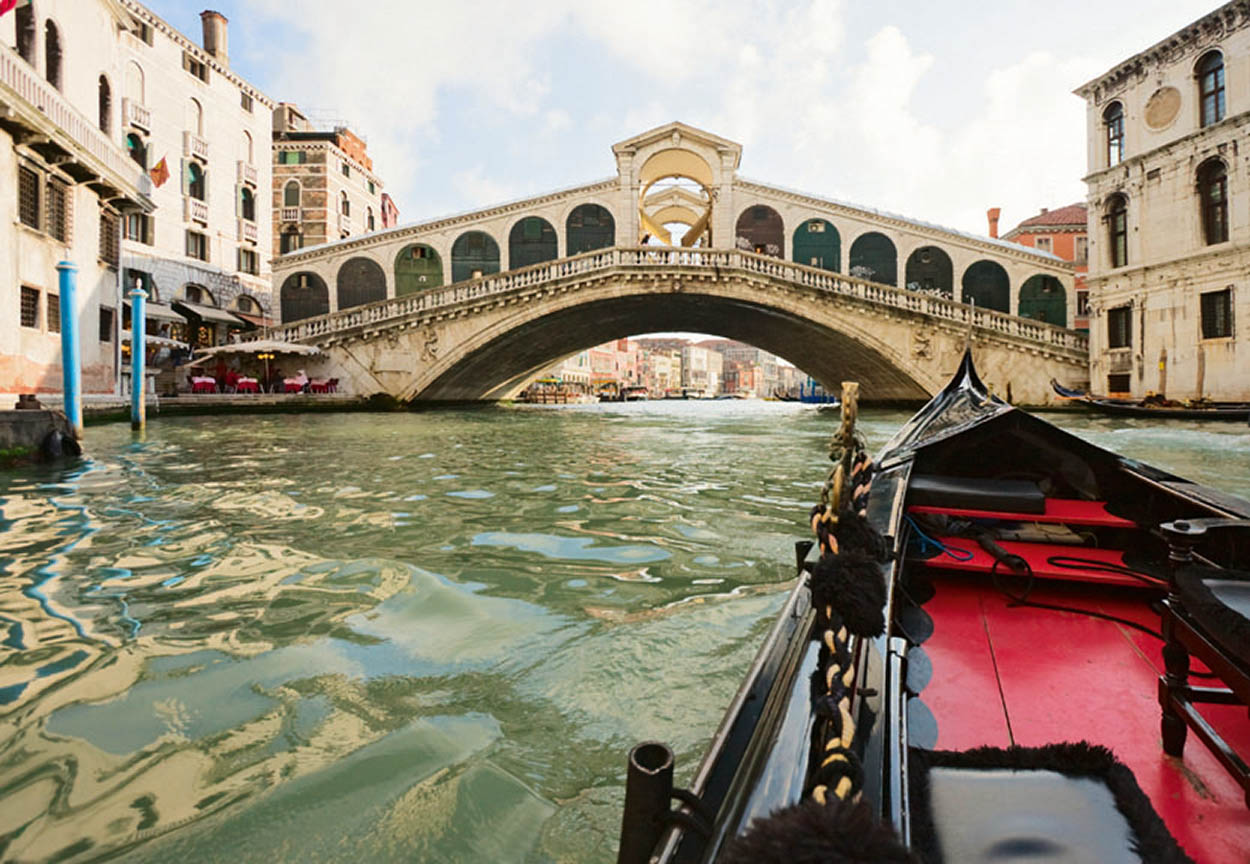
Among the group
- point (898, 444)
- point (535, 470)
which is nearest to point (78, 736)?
point (898, 444)

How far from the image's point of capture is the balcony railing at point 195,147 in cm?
1597

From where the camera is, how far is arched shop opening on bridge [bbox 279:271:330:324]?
17797 mm

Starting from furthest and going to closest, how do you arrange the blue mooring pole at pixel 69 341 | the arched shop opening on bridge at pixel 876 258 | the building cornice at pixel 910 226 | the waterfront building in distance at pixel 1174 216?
the arched shop opening on bridge at pixel 876 258 < the building cornice at pixel 910 226 < the waterfront building in distance at pixel 1174 216 < the blue mooring pole at pixel 69 341

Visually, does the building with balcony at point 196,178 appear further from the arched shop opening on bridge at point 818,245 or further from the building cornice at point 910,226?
the arched shop opening on bridge at point 818,245

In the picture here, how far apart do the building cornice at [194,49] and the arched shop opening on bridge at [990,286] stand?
783 inches

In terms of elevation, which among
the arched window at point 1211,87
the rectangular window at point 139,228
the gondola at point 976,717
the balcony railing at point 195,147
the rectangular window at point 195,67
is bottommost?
the gondola at point 976,717

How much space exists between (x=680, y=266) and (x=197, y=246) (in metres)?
12.2

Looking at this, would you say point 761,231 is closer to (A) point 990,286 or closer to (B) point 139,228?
(A) point 990,286

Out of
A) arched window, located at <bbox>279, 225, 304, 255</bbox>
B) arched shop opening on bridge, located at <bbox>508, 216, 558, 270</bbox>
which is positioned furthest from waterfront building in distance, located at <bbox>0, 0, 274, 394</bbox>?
arched shop opening on bridge, located at <bbox>508, 216, 558, 270</bbox>

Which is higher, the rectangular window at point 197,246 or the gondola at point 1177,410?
the rectangular window at point 197,246

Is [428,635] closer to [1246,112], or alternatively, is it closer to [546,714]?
[546,714]

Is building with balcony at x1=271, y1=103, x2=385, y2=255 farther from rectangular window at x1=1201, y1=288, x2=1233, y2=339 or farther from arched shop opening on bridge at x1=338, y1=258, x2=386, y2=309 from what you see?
rectangular window at x1=1201, y1=288, x2=1233, y2=339

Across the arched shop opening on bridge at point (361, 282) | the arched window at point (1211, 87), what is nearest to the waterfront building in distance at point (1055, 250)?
the arched window at point (1211, 87)

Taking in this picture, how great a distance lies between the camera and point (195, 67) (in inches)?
648
